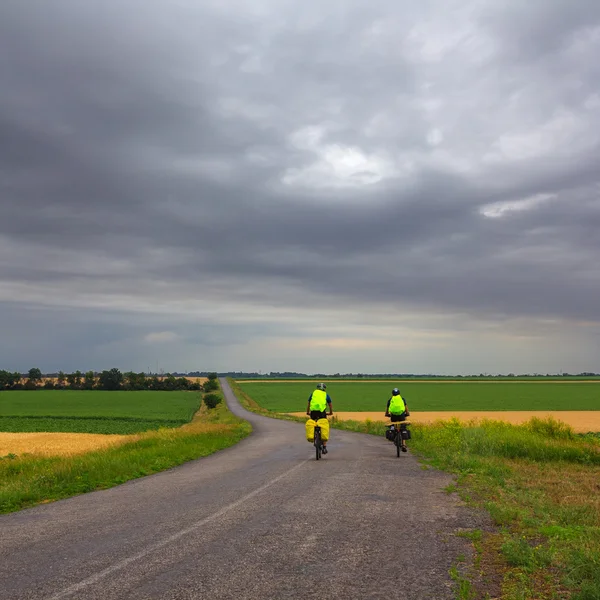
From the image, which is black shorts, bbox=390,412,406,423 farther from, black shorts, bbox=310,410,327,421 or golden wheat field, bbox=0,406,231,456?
golden wheat field, bbox=0,406,231,456

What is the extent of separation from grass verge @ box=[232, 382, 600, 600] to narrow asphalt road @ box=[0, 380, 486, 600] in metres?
0.51

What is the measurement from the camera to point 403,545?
7734mm

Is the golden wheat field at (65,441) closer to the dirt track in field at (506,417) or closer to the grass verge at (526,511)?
the grass verge at (526,511)

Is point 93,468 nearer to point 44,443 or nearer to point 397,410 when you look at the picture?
point 397,410

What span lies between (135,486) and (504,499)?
8848 millimetres

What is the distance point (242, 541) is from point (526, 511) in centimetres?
576

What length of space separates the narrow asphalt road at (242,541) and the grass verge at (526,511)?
1.68 ft

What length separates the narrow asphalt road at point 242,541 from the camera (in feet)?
19.6

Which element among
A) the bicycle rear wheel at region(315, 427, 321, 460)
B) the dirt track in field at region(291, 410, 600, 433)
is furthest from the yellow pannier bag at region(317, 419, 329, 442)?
the dirt track in field at region(291, 410, 600, 433)

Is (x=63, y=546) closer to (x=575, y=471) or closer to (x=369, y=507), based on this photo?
(x=369, y=507)

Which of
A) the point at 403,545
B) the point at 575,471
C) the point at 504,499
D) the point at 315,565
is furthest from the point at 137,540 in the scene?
the point at 575,471

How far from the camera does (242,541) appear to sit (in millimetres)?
7746

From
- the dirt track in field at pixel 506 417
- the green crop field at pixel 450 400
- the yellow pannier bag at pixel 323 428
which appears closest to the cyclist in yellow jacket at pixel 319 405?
the yellow pannier bag at pixel 323 428

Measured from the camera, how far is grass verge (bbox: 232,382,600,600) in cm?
628
